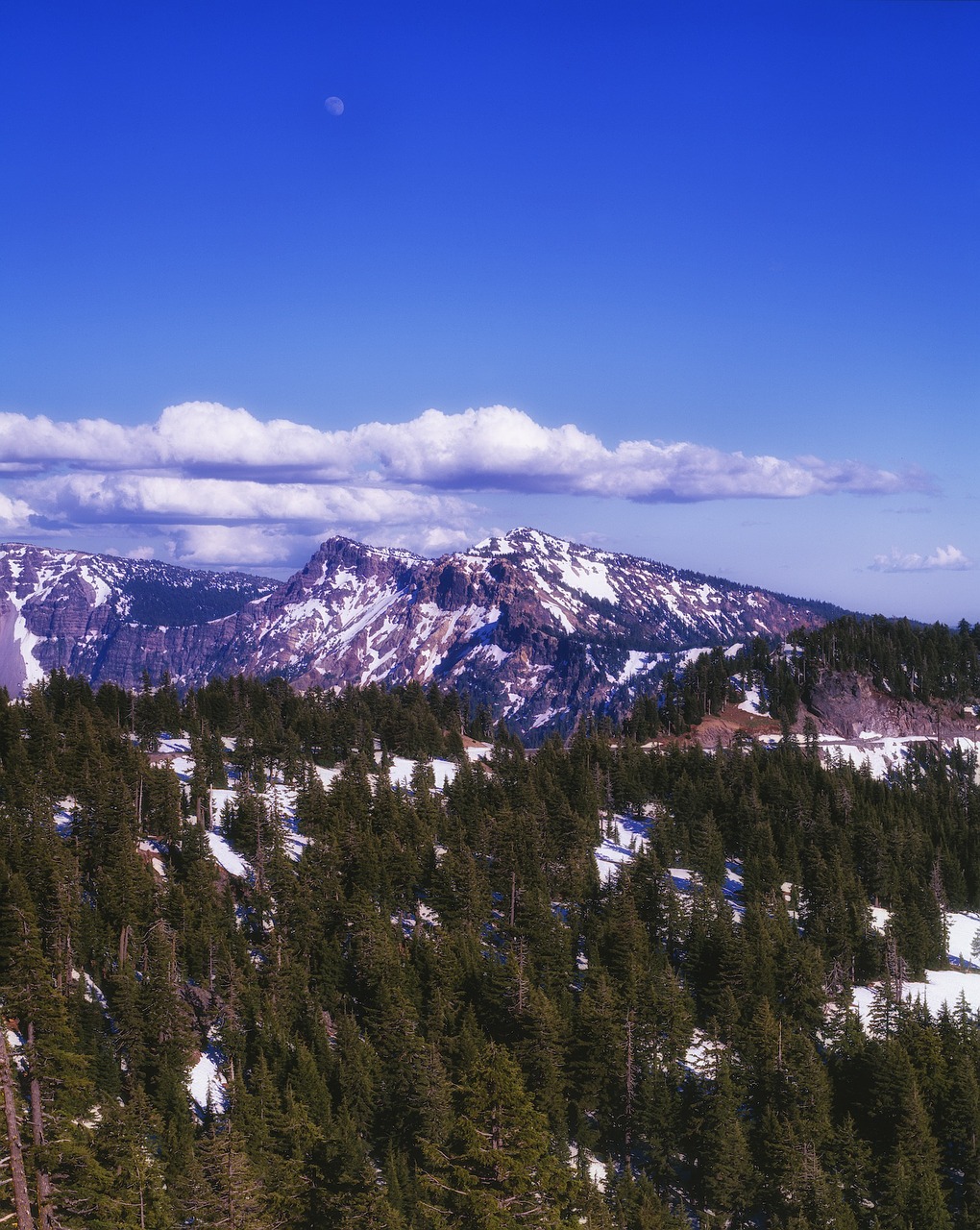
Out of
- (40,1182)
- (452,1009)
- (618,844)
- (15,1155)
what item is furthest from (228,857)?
(15,1155)

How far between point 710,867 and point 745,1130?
48762 millimetres

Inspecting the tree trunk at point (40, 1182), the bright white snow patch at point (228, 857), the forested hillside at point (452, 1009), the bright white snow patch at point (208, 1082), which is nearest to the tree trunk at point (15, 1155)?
the forested hillside at point (452, 1009)

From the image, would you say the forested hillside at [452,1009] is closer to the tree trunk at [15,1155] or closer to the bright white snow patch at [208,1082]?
the tree trunk at [15,1155]

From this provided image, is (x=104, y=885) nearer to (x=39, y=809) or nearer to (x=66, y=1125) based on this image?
(x=39, y=809)

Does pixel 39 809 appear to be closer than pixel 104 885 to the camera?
No

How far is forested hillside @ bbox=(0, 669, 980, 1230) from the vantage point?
41.1 m

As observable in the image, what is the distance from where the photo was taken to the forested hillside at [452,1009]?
41.1m

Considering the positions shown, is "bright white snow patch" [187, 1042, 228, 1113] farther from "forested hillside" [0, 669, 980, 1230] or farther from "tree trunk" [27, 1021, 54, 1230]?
"tree trunk" [27, 1021, 54, 1230]

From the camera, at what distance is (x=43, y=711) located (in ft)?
406

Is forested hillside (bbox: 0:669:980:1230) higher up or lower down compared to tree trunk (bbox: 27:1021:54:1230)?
lower down

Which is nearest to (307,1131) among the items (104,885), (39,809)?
(104,885)

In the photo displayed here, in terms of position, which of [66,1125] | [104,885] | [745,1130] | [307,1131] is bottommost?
[745,1130]

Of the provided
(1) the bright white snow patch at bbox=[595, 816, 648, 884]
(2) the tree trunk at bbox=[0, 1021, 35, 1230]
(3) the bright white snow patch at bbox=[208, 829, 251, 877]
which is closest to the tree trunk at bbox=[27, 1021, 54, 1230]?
(2) the tree trunk at bbox=[0, 1021, 35, 1230]

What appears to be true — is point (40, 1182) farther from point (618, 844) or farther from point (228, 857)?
point (618, 844)
